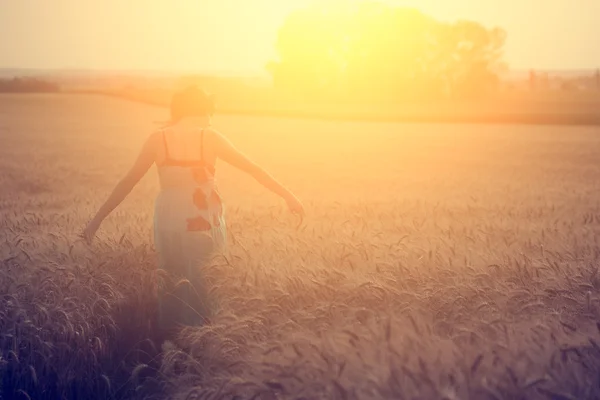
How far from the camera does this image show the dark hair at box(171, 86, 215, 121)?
13.2 feet

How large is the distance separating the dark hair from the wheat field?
2.48ft

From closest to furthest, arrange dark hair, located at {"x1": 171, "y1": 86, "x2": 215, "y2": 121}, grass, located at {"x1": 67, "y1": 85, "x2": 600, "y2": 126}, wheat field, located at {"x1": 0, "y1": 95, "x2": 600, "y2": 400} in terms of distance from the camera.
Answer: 1. wheat field, located at {"x1": 0, "y1": 95, "x2": 600, "y2": 400}
2. dark hair, located at {"x1": 171, "y1": 86, "x2": 215, "y2": 121}
3. grass, located at {"x1": 67, "y1": 85, "x2": 600, "y2": 126}

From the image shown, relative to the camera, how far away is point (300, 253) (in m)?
4.71

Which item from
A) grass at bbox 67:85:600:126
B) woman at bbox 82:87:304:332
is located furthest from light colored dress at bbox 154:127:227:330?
grass at bbox 67:85:600:126

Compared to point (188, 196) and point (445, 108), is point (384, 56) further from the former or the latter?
point (188, 196)

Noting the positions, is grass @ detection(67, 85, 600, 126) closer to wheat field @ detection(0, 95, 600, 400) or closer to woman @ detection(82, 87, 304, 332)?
wheat field @ detection(0, 95, 600, 400)

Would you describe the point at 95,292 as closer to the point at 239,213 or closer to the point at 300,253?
the point at 300,253

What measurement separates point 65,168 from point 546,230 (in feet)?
29.6

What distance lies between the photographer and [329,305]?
12.3 feet

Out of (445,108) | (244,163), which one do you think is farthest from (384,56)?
(244,163)

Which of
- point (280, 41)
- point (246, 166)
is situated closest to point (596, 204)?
point (246, 166)

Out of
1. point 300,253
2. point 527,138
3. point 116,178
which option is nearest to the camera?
point 300,253

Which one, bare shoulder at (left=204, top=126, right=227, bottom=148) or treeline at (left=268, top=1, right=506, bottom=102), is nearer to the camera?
bare shoulder at (left=204, top=126, right=227, bottom=148)

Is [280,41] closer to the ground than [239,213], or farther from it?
farther from it
